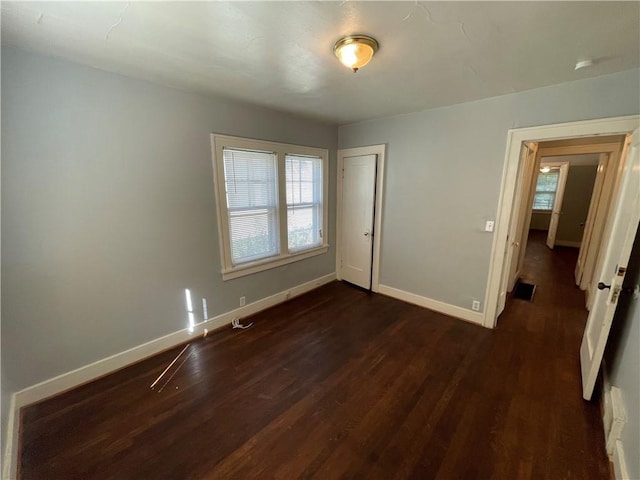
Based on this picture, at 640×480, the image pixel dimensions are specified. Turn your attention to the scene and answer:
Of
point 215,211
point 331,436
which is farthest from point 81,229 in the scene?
point 331,436

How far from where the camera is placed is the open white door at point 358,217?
3.57m

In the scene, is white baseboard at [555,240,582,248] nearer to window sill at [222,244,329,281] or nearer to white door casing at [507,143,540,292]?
white door casing at [507,143,540,292]

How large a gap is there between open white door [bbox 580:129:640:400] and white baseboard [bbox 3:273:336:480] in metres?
3.03

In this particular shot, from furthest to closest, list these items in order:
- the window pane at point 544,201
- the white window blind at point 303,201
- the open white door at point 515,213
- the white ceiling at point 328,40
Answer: the window pane at point 544,201, the white window blind at point 303,201, the open white door at point 515,213, the white ceiling at point 328,40

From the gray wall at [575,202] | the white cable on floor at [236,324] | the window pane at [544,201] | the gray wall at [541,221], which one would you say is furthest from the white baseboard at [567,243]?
the white cable on floor at [236,324]

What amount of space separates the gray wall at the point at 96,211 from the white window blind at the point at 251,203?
23 cm

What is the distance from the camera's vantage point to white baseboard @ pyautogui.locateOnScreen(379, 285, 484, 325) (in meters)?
2.92

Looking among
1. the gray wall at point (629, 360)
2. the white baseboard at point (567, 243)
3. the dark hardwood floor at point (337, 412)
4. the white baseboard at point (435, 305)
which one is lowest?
the dark hardwood floor at point (337, 412)

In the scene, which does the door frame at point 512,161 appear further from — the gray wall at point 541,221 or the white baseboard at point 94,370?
the gray wall at point 541,221

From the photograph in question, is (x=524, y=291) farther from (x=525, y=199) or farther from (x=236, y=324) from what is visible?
(x=236, y=324)

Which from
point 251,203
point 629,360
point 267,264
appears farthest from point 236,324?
point 629,360

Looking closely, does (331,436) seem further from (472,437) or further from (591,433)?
(591,433)

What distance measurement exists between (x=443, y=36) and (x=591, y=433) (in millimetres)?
2601

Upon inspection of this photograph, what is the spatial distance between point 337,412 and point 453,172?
263 centimetres
